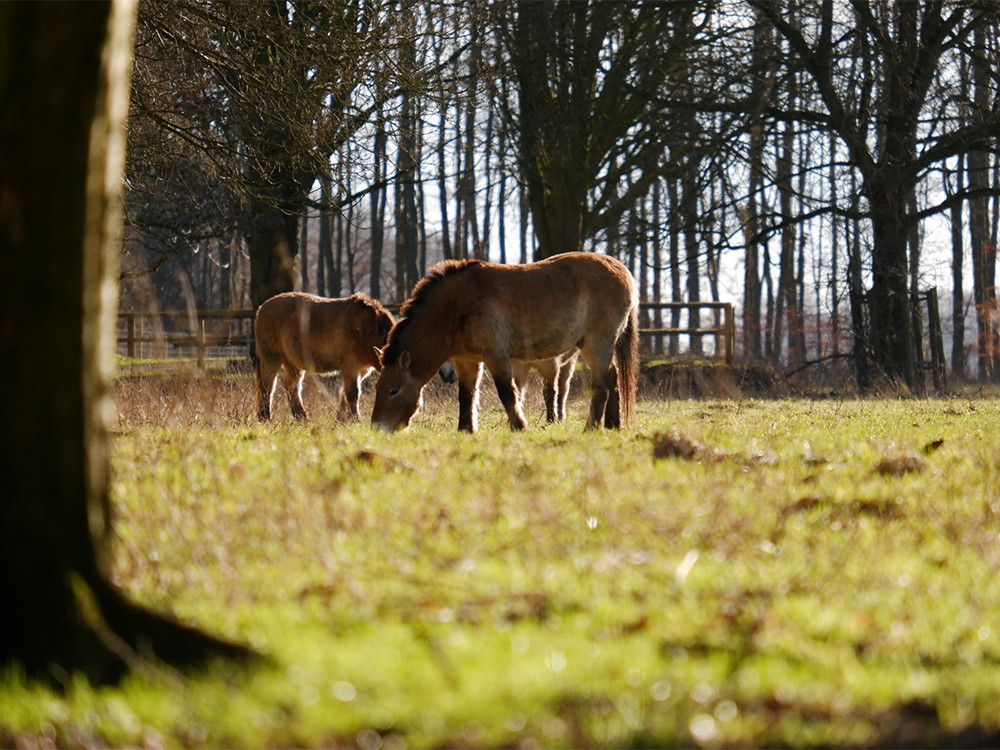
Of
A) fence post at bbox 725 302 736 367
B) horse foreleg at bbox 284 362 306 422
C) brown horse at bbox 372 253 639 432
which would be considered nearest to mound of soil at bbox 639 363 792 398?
fence post at bbox 725 302 736 367

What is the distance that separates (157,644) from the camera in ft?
10.1

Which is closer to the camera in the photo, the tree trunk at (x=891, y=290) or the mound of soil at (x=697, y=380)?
the tree trunk at (x=891, y=290)

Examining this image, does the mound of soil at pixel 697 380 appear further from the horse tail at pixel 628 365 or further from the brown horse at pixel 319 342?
the horse tail at pixel 628 365

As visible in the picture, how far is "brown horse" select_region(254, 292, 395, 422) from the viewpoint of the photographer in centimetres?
1402

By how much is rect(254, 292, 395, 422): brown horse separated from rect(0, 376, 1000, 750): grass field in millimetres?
7419

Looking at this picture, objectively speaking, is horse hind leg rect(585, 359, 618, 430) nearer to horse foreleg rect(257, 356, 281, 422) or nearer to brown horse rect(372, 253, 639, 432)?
brown horse rect(372, 253, 639, 432)

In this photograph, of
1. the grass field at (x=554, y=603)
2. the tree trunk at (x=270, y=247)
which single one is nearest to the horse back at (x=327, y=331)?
the tree trunk at (x=270, y=247)

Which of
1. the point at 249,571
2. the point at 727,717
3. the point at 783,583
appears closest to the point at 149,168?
the point at 249,571

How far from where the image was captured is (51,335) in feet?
10.0

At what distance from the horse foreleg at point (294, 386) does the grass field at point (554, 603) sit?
741cm

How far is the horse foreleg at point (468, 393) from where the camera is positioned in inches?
425

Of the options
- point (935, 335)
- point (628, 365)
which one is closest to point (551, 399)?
point (628, 365)

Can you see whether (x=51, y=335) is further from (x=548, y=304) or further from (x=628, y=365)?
(x=628, y=365)

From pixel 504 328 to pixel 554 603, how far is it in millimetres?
7481
